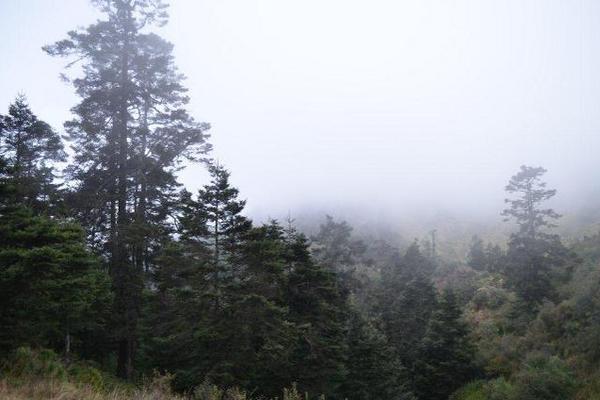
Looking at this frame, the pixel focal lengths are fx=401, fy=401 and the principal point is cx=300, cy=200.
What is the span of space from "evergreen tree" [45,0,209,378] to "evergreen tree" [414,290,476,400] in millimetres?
18155

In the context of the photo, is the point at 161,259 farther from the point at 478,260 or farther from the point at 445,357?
the point at 478,260

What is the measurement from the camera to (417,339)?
105 ft

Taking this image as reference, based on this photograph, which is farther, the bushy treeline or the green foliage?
the green foliage

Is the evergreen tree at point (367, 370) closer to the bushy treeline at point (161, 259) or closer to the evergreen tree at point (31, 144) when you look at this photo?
the bushy treeline at point (161, 259)

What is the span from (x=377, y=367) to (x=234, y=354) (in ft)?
36.9

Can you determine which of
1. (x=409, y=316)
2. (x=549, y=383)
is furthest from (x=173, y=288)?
(x=409, y=316)

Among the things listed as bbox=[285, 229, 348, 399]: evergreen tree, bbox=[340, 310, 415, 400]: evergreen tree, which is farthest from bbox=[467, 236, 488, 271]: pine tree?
bbox=[285, 229, 348, 399]: evergreen tree

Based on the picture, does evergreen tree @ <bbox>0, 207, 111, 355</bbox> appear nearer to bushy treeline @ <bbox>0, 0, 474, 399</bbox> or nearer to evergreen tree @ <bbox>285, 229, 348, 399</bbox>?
bushy treeline @ <bbox>0, 0, 474, 399</bbox>

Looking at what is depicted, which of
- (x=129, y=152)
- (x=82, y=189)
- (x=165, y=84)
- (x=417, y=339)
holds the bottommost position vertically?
(x=417, y=339)

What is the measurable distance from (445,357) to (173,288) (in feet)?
62.4

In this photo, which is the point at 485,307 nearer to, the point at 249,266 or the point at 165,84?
the point at 249,266

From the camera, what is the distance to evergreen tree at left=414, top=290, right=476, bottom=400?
82.4 ft

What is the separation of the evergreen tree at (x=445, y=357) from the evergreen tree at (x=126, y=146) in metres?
18.2

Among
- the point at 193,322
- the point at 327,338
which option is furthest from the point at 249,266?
the point at 327,338
